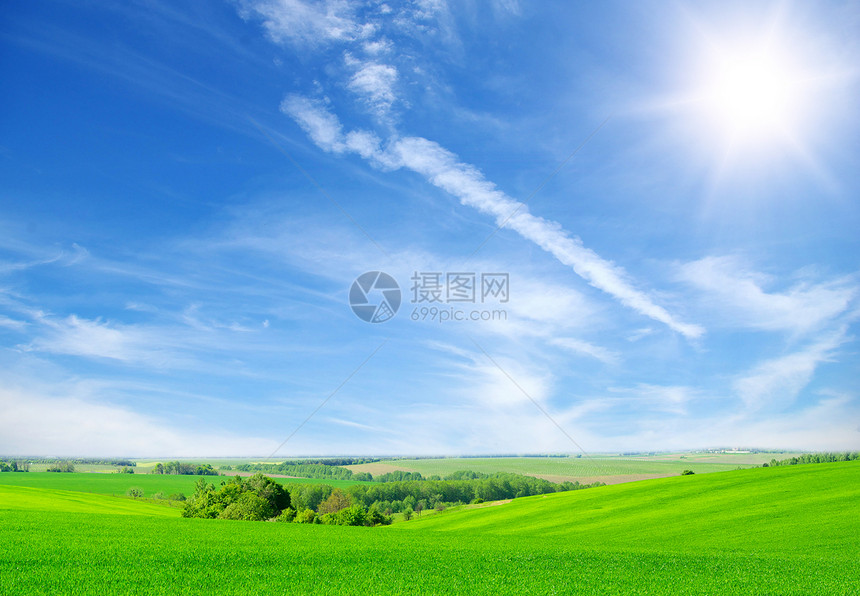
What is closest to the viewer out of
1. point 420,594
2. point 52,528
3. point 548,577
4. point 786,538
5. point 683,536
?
point 420,594

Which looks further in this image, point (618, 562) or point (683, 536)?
point (683, 536)

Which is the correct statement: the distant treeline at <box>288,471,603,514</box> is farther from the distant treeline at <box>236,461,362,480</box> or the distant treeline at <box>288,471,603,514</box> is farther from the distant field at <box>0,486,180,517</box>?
the distant field at <box>0,486,180,517</box>

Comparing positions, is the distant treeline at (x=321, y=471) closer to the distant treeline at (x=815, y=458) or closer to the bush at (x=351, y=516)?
the bush at (x=351, y=516)

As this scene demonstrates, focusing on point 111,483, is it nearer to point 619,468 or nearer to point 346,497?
point 346,497

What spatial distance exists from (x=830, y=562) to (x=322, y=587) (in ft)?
67.1

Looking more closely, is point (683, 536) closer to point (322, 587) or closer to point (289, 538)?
point (289, 538)

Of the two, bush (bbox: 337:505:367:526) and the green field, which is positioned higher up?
the green field

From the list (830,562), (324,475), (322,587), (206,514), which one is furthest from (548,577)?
(324,475)

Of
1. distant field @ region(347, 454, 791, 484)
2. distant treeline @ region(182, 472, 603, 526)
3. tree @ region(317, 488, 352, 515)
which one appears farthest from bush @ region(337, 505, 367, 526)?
distant field @ region(347, 454, 791, 484)

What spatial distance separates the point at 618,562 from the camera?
17.4 meters

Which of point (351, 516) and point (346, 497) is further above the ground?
point (351, 516)

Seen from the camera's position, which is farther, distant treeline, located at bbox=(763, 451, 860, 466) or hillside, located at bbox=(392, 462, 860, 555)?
distant treeline, located at bbox=(763, 451, 860, 466)

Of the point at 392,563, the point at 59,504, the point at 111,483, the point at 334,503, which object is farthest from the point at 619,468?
the point at 111,483

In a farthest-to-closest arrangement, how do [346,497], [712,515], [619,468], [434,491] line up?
[619,468], [434,491], [346,497], [712,515]
